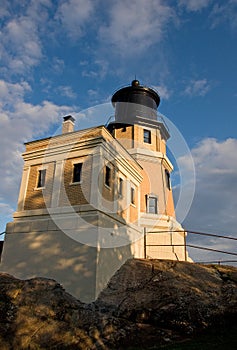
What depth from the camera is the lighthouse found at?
48.8ft

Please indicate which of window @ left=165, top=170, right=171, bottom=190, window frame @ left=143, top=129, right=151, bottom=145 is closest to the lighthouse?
window @ left=165, top=170, right=171, bottom=190

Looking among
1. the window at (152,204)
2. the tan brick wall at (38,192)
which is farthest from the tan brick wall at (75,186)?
the window at (152,204)

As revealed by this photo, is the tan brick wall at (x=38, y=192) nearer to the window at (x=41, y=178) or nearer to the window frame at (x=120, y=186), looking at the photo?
the window at (x=41, y=178)

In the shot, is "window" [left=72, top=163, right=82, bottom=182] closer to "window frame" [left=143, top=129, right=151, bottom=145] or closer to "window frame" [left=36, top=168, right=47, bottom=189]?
"window frame" [left=36, top=168, right=47, bottom=189]

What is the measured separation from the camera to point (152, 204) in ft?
79.8

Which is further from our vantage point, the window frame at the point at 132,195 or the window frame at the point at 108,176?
the window frame at the point at 132,195

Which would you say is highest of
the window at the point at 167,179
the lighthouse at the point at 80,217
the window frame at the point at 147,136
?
the window frame at the point at 147,136

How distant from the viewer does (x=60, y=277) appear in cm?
1480

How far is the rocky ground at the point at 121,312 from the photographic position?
1126 centimetres

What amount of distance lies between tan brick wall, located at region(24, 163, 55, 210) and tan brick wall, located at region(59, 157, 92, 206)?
0.93 meters

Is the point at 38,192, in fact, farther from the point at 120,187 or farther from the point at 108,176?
the point at 120,187

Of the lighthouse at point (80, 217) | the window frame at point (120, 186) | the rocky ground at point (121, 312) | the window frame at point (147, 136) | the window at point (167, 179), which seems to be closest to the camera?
the rocky ground at point (121, 312)

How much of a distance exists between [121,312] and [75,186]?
269 inches

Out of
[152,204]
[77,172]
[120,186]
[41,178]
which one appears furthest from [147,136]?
[41,178]
